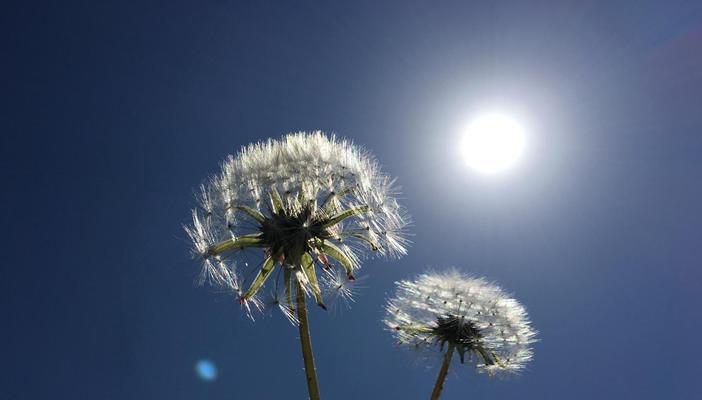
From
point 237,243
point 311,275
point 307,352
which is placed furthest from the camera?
point 311,275

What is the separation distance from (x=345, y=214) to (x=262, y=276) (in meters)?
1.82

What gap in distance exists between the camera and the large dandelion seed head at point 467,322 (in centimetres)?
1036

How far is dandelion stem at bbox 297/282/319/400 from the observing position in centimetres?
739

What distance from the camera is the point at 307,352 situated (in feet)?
25.4

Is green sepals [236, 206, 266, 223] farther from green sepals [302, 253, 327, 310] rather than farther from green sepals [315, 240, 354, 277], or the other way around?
green sepals [315, 240, 354, 277]

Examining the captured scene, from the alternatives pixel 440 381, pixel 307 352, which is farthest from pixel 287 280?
pixel 440 381

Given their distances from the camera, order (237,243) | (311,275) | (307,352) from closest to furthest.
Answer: (307,352)
(237,243)
(311,275)

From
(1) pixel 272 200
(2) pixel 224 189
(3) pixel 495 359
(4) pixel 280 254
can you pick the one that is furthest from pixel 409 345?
(2) pixel 224 189

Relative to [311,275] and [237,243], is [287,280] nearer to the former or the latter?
[311,275]

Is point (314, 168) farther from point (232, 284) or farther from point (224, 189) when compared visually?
point (232, 284)

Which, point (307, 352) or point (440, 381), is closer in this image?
point (307, 352)

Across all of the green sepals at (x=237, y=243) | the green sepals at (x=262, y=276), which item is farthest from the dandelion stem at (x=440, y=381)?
the green sepals at (x=237, y=243)

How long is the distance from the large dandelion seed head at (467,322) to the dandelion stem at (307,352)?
294 cm

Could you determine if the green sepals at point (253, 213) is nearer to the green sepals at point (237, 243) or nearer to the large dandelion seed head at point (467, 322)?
the green sepals at point (237, 243)
